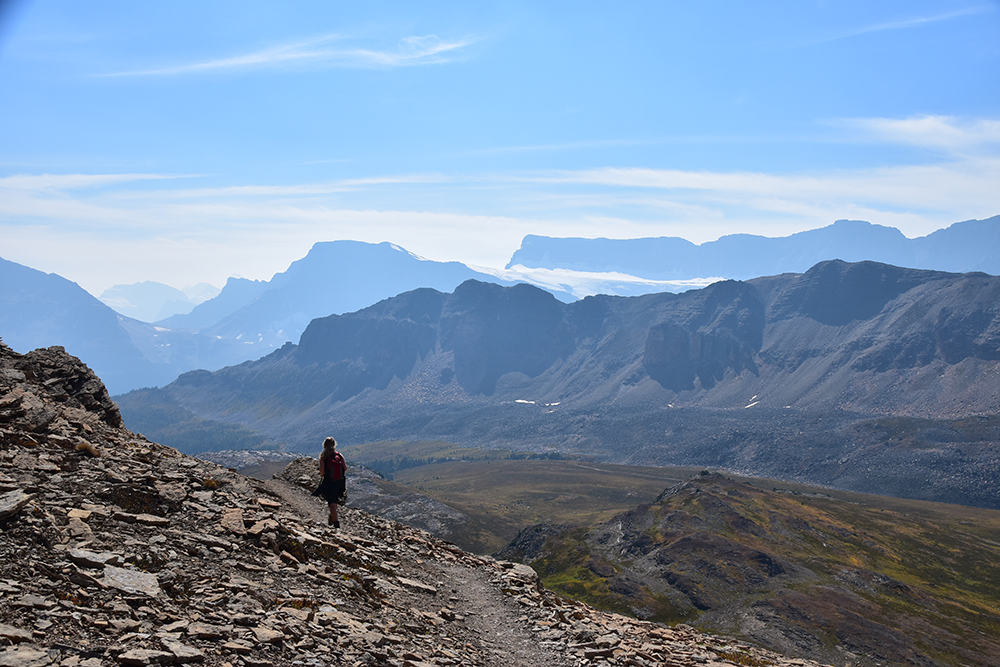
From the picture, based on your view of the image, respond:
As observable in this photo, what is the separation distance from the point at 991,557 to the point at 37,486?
7921 inches

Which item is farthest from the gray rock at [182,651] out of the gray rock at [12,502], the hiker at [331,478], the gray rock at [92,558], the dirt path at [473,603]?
the hiker at [331,478]

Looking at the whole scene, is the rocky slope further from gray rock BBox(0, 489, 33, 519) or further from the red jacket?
the red jacket

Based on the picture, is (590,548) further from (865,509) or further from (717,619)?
(865,509)

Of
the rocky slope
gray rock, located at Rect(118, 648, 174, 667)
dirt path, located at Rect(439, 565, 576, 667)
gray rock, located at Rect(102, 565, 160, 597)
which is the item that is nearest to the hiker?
the rocky slope

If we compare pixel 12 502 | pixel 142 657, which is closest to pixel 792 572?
pixel 142 657

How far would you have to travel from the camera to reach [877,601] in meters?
116

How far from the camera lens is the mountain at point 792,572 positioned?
99062 millimetres

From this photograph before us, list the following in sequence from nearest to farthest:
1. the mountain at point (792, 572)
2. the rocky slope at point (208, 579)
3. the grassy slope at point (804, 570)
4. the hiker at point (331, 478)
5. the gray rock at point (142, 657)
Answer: the gray rock at point (142, 657), the rocky slope at point (208, 579), the hiker at point (331, 478), the mountain at point (792, 572), the grassy slope at point (804, 570)

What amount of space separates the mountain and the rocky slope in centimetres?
8311

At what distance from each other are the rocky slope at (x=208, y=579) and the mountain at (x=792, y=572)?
83.1 metres

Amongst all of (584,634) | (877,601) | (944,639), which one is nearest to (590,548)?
(877,601)

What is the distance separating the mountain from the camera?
3900 inches

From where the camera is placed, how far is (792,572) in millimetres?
125062

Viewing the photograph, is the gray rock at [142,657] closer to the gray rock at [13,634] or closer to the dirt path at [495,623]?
the gray rock at [13,634]
